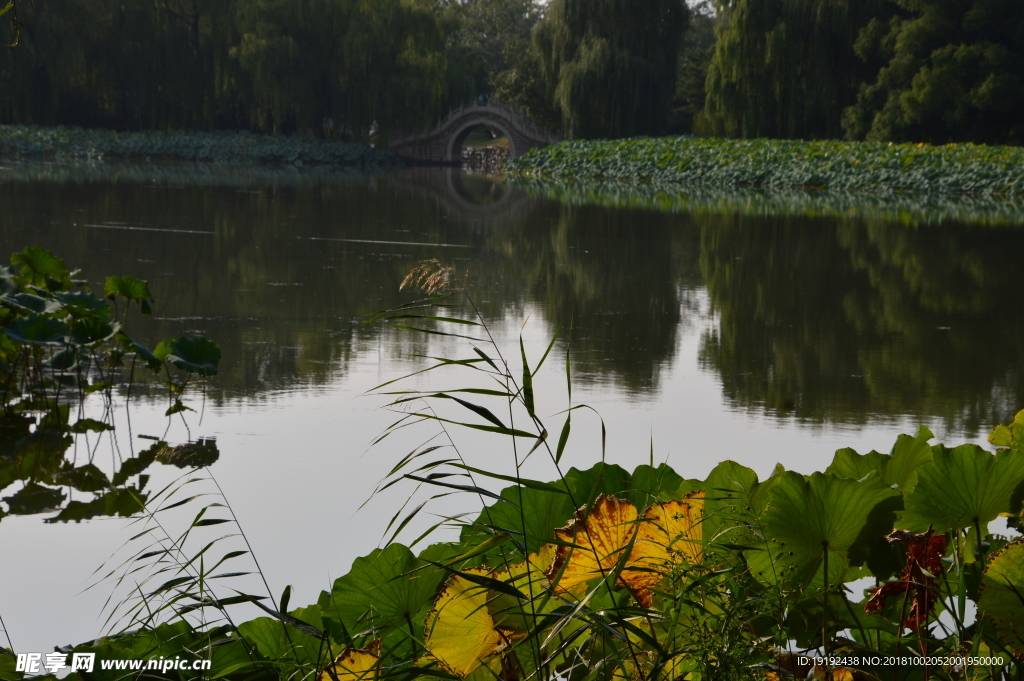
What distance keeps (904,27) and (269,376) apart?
2632 cm

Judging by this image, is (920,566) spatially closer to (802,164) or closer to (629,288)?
(629,288)

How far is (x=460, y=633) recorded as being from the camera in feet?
4.63

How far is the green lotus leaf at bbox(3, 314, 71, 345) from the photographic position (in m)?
3.68

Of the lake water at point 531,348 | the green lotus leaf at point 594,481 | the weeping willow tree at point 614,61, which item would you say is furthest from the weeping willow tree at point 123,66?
the green lotus leaf at point 594,481

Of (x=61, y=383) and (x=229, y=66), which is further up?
(x=229, y=66)

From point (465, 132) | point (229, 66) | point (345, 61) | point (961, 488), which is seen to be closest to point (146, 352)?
point (961, 488)

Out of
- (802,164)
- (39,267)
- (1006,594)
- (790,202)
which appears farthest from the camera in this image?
(802,164)

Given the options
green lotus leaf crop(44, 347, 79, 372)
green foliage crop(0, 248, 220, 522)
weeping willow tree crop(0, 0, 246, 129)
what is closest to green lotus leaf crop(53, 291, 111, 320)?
green foliage crop(0, 248, 220, 522)

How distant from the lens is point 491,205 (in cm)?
1606

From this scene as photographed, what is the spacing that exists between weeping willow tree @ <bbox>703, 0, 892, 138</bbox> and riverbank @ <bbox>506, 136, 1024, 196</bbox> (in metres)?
1.45

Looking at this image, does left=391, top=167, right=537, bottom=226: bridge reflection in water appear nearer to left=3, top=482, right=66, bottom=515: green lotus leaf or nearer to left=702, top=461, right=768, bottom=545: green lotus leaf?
left=3, top=482, right=66, bottom=515: green lotus leaf

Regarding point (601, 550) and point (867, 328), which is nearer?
point (601, 550)

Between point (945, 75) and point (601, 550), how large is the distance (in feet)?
92.6

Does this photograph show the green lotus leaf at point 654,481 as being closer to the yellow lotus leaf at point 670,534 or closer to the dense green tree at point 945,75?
the yellow lotus leaf at point 670,534
